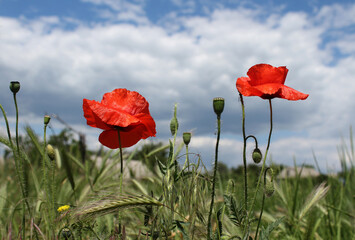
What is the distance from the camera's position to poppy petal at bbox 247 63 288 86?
133 centimetres

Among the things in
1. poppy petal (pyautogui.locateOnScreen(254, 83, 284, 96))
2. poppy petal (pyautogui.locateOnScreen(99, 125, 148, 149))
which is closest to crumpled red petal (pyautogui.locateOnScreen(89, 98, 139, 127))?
poppy petal (pyautogui.locateOnScreen(99, 125, 148, 149))

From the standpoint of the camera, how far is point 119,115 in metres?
1.38

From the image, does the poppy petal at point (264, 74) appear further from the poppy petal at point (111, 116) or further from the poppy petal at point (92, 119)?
the poppy petal at point (92, 119)

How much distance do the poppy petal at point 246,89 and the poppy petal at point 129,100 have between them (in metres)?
0.39

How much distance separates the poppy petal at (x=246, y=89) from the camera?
4.10ft

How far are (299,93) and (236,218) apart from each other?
1.58ft

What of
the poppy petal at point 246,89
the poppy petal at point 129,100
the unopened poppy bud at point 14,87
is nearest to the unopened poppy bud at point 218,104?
the poppy petal at point 246,89

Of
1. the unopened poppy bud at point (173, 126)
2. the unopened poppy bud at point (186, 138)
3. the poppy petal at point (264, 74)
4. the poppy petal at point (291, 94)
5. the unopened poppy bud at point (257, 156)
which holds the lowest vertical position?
the unopened poppy bud at point (257, 156)

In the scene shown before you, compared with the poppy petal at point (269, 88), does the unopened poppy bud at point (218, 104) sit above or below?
below

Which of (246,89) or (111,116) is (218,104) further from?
(111,116)

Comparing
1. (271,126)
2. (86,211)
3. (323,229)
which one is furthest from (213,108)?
(323,229)

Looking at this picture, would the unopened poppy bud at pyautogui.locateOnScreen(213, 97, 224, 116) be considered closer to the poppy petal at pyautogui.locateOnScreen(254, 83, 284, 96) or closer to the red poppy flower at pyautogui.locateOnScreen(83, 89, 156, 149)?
the poppy petal at pyautogui.locateOnScreen(254, 83, 284, 96)

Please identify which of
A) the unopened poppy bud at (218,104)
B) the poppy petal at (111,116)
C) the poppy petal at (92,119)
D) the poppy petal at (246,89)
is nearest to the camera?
the unopened poppy bud at (218,104)

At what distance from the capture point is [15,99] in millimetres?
1538
